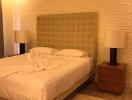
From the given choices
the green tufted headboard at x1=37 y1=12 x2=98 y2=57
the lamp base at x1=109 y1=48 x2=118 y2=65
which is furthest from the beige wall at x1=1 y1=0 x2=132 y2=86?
the lamp base at x1=109 y1=48 x2=118 y2=65

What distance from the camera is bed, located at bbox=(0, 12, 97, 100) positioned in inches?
84.1

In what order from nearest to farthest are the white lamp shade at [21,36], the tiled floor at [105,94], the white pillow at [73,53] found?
the tiled floor at [105,94] < the white pillow at [73,53] < the white lamp shade at [21,36]

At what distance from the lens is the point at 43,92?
202 cm

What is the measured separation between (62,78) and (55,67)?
A: 0.38 metres

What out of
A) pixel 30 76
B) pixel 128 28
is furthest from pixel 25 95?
pixel 128 28

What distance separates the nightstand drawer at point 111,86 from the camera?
312 centimetres

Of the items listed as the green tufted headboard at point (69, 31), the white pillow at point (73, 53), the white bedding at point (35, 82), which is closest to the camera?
the white bedding at point (35, 82)

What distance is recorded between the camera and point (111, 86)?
3.17 metres

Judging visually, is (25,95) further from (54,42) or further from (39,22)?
(39,22)

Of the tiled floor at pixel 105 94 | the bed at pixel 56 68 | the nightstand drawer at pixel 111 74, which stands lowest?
the tiled floor at pixel 105 94

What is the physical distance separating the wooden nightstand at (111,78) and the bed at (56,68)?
30cm

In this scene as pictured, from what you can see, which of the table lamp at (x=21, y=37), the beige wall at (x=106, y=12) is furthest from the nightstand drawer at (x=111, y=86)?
the table lamp at (x=21, y=37)

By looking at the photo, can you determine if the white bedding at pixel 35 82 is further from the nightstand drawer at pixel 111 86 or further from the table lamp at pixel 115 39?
the table lamp at pixel 115 39

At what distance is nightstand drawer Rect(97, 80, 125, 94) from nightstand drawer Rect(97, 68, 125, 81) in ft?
0.31
